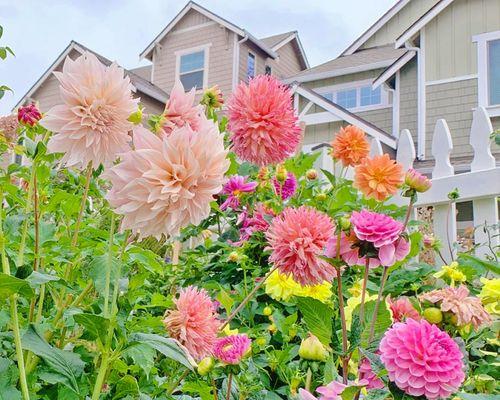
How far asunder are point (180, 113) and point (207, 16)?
1221 cm

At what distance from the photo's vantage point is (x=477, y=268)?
5.72 feet

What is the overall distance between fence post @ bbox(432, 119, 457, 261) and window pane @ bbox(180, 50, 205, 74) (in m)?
9.34

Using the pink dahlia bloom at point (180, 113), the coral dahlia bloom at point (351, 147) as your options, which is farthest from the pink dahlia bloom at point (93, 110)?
the coral dahlia bloom at point (351, 147)

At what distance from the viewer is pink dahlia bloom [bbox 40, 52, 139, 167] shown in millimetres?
734

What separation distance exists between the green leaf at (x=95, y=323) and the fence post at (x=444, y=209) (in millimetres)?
2539

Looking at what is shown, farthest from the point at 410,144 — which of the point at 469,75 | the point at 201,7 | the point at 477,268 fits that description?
the point at 201,7

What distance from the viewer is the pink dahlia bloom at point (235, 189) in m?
1.91

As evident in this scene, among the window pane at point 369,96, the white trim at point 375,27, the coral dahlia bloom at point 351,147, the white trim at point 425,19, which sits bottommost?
the coral dahlia bloom at point 351,147

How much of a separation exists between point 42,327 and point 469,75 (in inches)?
323

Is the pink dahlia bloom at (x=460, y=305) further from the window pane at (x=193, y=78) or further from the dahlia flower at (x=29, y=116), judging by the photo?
the window pane at (x=193, y=78)

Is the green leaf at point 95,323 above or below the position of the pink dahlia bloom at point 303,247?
below

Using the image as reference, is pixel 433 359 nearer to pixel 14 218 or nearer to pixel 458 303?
pixel 458 303

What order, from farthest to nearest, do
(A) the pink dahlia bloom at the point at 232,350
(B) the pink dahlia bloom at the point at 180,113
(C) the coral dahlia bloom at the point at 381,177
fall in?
(C) the coral dahlia bloom at the point at 381,177 < (A) the pink dahlia bloom at the point at 232,350 < (B) the pink dahlia bloom at the point at 180,113

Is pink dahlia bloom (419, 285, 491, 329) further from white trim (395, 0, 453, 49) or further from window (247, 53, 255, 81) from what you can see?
window (247, 53, 255, 81)
